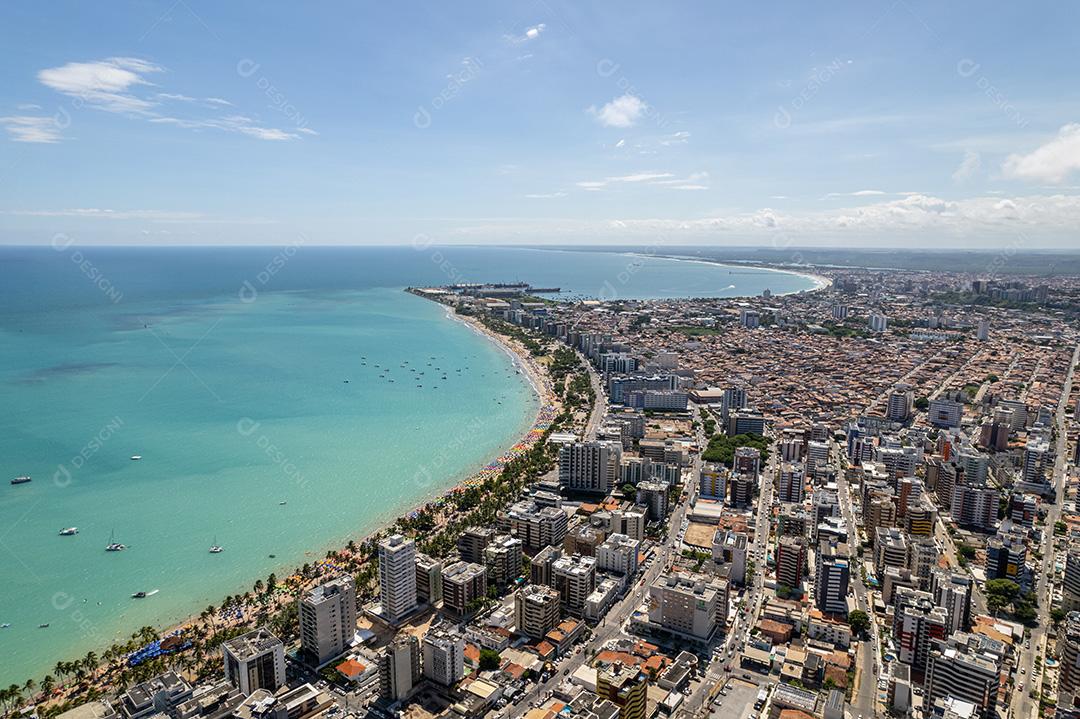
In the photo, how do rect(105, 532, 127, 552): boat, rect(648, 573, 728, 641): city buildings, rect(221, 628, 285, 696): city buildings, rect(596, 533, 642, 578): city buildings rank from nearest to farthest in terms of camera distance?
1. rect(221, 628, 285, 696): city buildings
2. rect(648, 573, 728, 641): city buildings
3. rect(596, 533, 642, 578): city buildings
4. rect(105, 532, 127, 552): boat

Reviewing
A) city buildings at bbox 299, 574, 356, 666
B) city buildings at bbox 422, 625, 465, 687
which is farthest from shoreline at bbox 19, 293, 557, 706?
city buildings at bbox 422, 625, 465, 687

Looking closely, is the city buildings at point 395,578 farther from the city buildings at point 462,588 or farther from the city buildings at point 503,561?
the city buildings at point 503,561

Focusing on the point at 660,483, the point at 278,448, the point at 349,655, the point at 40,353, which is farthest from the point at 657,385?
the point at 40,353

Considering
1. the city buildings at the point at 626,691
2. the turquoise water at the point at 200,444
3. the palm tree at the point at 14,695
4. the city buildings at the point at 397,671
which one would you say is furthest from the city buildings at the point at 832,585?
the palm tree at the point at 14,695

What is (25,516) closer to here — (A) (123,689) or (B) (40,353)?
(A) (123,689)

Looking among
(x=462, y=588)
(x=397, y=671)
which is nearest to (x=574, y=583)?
(x=462, y=588)

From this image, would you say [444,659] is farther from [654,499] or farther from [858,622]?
[654,499]

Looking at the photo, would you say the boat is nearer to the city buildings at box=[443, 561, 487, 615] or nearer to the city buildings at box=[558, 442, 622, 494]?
the city buildings at box=[443, 561, 487, 615]
